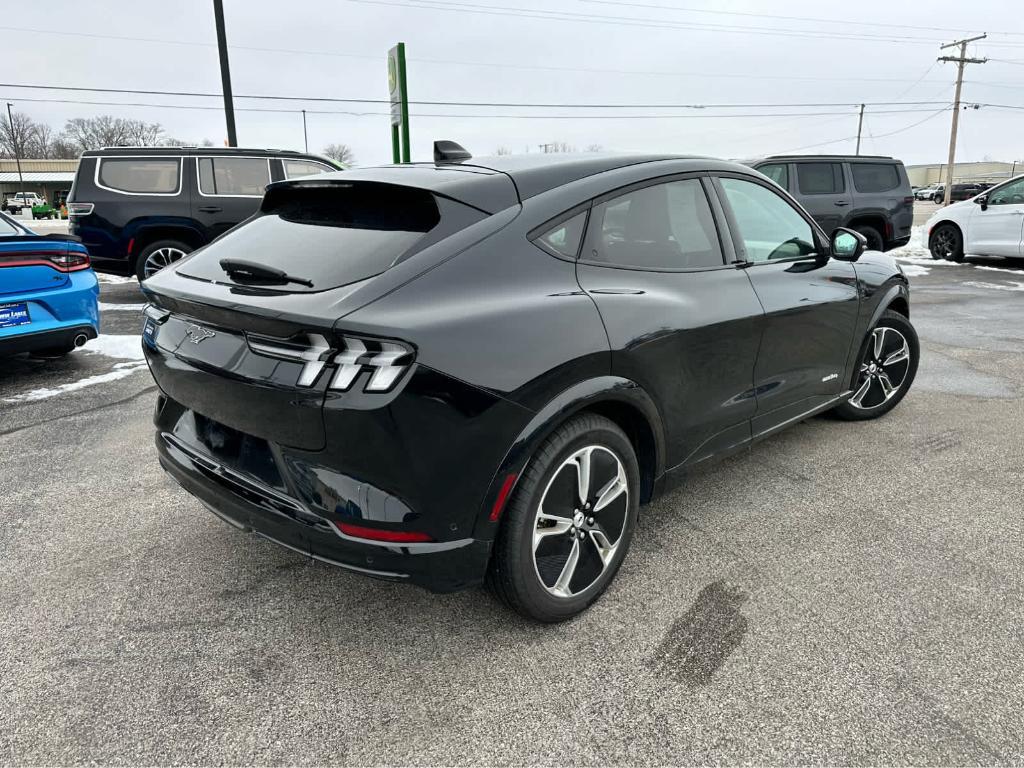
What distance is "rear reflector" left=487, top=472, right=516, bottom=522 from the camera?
85.8 inches

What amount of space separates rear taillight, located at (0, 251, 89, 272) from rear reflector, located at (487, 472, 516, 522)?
4.68 m

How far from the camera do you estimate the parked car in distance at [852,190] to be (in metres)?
11.8

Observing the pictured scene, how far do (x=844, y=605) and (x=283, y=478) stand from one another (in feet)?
6.69

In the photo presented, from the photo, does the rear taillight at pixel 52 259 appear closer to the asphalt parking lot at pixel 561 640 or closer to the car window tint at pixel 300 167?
the asphalt parking lot at pixel 561 640

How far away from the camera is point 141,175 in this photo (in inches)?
375

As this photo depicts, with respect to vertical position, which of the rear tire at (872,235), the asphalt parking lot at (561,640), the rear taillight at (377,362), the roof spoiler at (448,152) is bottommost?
the asphalt parking lot at (561,640)

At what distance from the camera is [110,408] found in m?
4.99

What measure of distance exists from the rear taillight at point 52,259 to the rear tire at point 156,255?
12.8 feet

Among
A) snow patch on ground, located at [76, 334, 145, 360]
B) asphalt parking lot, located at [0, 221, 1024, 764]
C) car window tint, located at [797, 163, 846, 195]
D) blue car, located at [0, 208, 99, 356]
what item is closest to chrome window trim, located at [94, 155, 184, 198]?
snow patch on ground, located at [76, 334, 145, 360]

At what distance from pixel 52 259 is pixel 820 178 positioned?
37.0ft

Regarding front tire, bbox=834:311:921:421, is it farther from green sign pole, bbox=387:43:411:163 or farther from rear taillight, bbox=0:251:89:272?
green sign pole, bbox=387:43:411:163

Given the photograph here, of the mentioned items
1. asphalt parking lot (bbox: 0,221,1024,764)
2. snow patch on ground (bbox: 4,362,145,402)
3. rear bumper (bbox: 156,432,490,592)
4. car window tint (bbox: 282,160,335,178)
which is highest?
car window tint (bbox: 282,160,335,178)

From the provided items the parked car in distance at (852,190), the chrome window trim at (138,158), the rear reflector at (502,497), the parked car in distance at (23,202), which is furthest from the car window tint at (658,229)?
the parked car in distance at (23,202)

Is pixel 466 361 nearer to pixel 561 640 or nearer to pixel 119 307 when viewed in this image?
pixel 561 640
